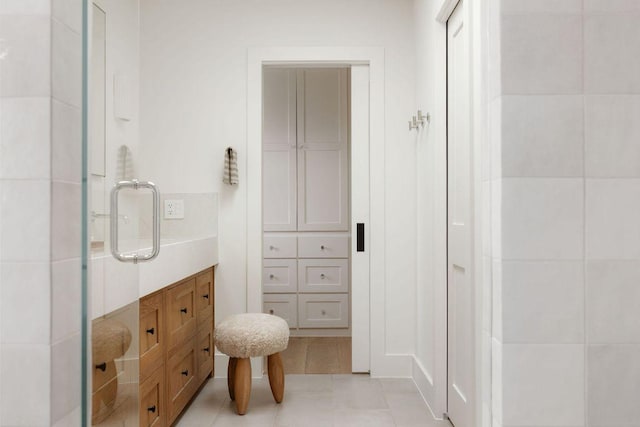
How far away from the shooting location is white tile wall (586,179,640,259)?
0.97 m

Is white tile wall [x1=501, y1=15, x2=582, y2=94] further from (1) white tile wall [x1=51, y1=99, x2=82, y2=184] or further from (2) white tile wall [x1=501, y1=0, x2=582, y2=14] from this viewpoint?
(1) white tile wall [x1=51, y1=99, x2=82, y2=184]

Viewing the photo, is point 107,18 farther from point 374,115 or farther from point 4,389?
point 374,115

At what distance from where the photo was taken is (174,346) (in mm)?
2455

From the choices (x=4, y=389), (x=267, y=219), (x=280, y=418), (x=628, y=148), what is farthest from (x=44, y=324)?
(x=267, y=219)

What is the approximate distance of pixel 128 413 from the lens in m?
1.14

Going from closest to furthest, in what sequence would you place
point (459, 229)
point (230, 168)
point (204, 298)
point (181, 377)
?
point (459, 229)
point (181, 377)
point (204, 298)
point (230, 168)

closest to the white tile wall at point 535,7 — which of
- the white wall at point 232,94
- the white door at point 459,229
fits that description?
the white door at point 459,229

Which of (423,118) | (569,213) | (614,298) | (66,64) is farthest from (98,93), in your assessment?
(423,118)

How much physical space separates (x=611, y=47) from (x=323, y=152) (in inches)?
141

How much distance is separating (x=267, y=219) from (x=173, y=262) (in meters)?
2.16

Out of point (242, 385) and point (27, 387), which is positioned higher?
point (27, 387)

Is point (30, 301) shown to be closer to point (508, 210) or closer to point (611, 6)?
point (508, 210)

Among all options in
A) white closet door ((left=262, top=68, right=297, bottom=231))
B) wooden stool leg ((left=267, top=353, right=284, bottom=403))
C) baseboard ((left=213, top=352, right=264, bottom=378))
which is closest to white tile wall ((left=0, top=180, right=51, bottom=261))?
wooden stool leg ((left=267, top=353, right=284, bottom=403))

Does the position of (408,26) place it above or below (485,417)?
above
